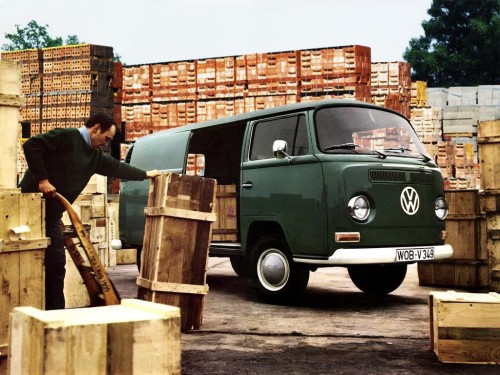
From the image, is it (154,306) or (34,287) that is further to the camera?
(34,287)

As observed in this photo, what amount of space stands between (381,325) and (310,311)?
41.2 inches

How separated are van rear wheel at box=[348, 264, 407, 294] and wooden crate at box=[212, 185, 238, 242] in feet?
5.09


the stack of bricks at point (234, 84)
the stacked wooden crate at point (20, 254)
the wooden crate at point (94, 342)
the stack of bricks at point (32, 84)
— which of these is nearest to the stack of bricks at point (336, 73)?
A: the stack of bricks at point (234, 84)

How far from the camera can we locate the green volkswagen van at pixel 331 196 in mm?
7023

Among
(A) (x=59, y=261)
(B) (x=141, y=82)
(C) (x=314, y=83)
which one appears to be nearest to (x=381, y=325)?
(A) (x=59, y=261)

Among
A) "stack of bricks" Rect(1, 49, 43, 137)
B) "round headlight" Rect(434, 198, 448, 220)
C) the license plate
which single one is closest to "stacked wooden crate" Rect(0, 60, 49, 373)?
the license plate

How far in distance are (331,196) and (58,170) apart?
2742 millimetres

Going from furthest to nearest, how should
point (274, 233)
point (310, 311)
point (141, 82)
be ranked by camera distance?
point (141, 82) < point (274, 233) < point (310, 311)

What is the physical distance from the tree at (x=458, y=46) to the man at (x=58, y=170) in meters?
39.4

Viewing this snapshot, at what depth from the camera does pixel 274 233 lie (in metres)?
7.79

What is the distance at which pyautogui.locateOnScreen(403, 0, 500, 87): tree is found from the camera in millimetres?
42219

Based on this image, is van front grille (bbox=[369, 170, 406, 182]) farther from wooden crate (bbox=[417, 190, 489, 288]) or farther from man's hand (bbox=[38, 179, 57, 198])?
man's hand (bbox=[38, 179, 57, 198])

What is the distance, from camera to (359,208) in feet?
23.1

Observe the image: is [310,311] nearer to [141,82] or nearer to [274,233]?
[274,233]
